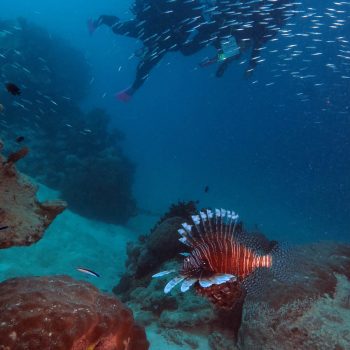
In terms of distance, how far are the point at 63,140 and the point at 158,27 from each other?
7.00m

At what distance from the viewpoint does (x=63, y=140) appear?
47.9ft

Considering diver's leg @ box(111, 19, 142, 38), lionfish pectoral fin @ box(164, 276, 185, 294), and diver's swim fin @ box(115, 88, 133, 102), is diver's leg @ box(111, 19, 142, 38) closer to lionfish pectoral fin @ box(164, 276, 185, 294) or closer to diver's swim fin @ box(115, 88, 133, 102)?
diver's swim fin @ box(115, 88, 133, 102)

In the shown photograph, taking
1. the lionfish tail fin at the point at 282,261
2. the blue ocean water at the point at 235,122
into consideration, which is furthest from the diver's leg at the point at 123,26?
the blue ocean water at the point at 235,122

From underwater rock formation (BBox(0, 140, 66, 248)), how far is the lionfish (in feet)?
3.66

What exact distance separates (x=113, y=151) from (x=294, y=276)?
12.7 metres

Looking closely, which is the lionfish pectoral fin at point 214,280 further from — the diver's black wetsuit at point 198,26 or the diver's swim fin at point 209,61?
the diver's black wetsuit at point 198,26

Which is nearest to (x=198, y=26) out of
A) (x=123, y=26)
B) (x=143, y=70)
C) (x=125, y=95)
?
(x=143, y=70)

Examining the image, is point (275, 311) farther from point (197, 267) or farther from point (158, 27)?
point (158, 27)

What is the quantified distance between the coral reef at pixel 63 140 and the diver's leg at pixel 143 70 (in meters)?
1.75

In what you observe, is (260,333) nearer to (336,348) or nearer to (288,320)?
(288,320)

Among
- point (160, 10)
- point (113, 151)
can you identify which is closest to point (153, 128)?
point (113, 151)

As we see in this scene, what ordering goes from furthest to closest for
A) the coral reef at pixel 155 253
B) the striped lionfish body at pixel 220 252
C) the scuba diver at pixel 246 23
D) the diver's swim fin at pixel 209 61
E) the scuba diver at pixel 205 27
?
the scuba diver at pixel 205 27, the scuba diver at pixel 246 23, the diver's swim fin at pixel 209 61, the coral reef at pixel 155 253, the striped lionfish body at pixel 220 252

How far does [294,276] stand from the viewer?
3115mm

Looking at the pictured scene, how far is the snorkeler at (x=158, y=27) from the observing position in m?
9.45
